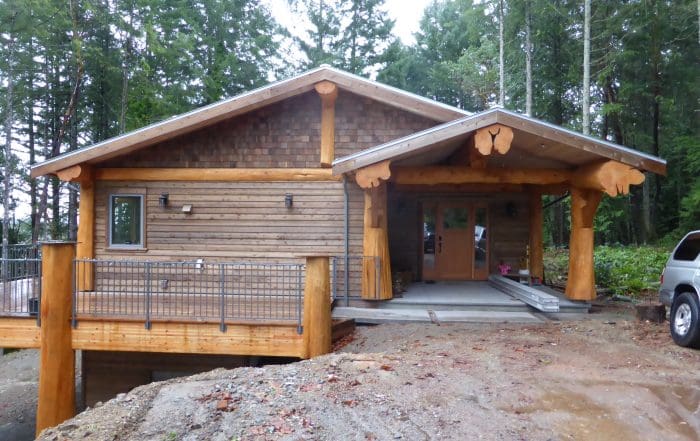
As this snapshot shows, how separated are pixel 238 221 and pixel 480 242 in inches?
253

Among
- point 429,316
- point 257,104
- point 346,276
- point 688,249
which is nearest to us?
point 688,249

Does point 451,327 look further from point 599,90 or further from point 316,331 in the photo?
point 599,90

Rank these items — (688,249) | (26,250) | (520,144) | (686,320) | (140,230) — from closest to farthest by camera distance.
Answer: (686,320)
(688,249)
(520,144)
(26,250)
(140,230)

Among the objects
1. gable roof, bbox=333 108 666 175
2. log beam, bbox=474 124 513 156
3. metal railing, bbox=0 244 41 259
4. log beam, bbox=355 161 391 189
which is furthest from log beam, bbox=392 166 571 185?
metal railing, bbox=0 244 41 259

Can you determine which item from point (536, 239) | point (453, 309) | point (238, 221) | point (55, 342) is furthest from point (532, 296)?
point (55, 342)

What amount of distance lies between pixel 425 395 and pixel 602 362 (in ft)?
9.01

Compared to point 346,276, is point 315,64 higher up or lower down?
higher up

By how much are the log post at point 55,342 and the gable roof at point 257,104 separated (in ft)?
9.97

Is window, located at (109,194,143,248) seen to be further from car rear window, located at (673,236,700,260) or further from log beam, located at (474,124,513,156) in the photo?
car rear window, located at (673,236,700,260)

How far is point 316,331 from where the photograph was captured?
6.84m

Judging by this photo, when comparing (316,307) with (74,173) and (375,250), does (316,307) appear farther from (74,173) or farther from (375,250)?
(74,173)

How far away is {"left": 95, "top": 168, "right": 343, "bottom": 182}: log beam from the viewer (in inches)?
395

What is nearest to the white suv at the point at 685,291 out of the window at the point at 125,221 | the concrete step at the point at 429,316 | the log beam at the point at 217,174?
the concrete step at the point at 429,316

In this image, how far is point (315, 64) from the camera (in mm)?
27766
